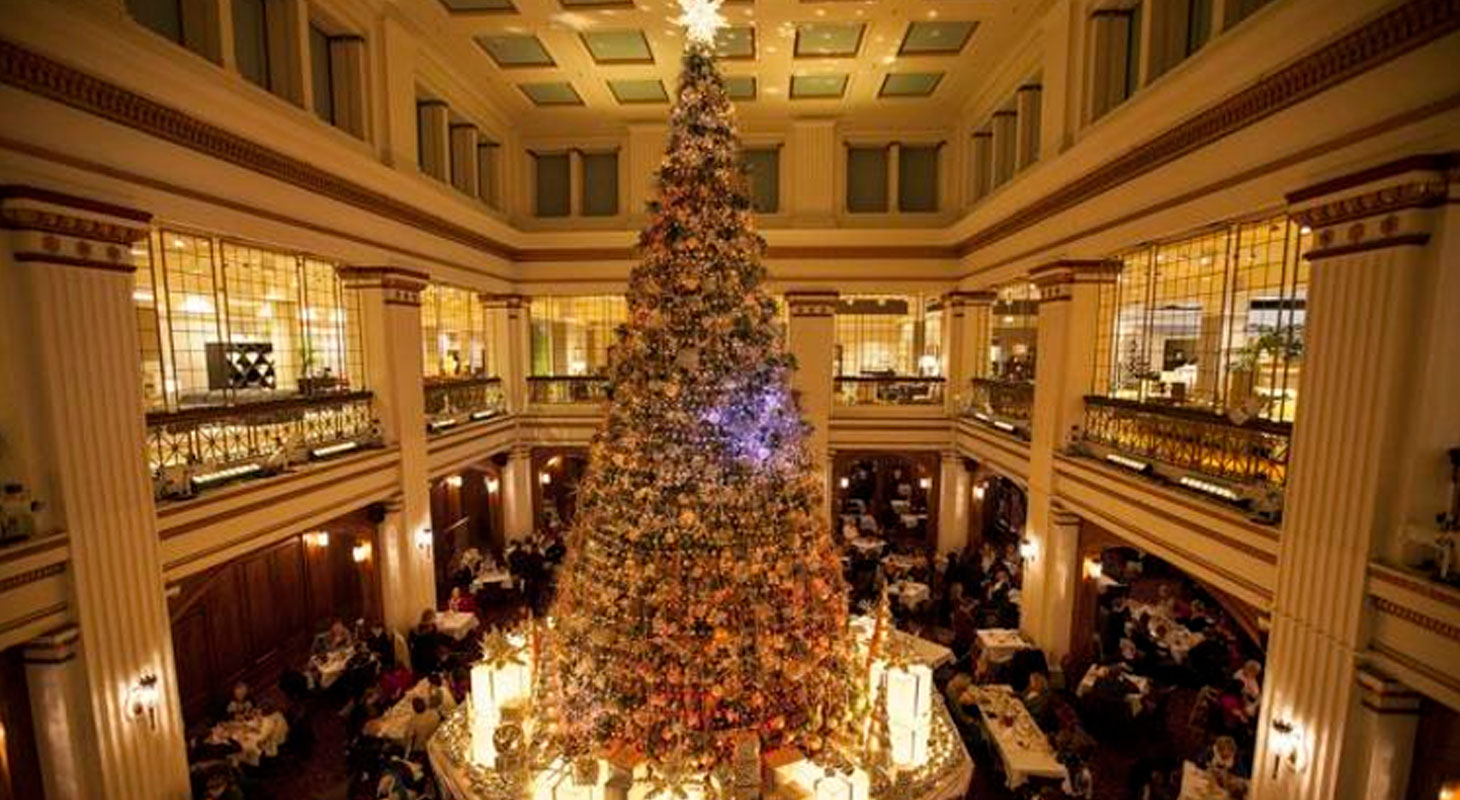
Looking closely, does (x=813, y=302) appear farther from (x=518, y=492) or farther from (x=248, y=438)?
(x=248, y=438)

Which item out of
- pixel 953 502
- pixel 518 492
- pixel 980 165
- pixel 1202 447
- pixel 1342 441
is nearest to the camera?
pixel 1342 441

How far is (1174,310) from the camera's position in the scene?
13.1 m

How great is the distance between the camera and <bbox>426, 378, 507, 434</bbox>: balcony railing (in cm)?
1231

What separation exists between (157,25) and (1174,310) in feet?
53.7

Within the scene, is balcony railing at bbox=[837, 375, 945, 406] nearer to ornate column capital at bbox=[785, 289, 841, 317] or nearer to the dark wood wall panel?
ornate column capital at bbox=[785, 289, 841, 317]

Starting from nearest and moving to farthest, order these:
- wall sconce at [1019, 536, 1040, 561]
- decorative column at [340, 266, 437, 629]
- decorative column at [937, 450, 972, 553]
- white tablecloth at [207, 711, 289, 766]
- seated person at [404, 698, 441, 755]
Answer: white tablecloth at [207, 711, 289, 766], seated person at [404, 698, 441, 755], decorative column at [340, 266, 437, 629], wall sconce at [1019, 536, 1040, 561], decorative column at [937, 450, 972, 553]

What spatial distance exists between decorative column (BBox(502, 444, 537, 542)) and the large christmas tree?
9760mm

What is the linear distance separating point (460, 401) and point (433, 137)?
5.17 metres

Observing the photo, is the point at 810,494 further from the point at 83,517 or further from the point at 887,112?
the point at 887,112

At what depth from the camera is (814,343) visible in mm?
14562

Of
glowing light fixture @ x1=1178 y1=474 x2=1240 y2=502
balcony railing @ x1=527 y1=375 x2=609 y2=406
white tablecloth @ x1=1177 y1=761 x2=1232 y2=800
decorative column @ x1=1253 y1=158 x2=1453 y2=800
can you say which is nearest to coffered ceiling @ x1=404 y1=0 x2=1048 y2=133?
balcony railing @ x1=527 y1=375 x2=609 y2=406

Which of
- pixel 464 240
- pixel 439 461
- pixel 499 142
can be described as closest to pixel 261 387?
pixel 439 461

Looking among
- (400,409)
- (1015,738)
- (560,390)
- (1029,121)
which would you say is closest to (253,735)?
(400,409)

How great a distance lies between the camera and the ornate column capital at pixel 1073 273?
912 centimetres
